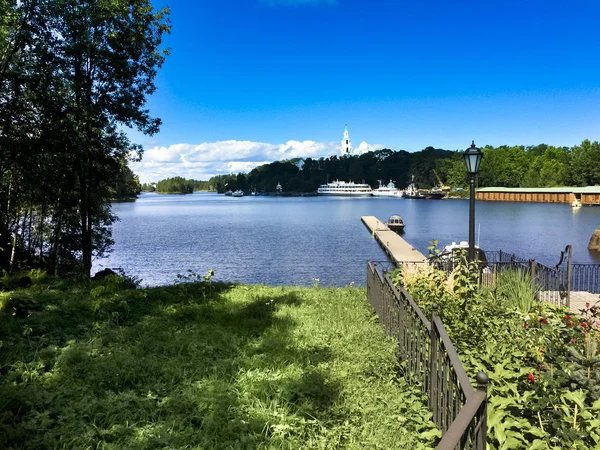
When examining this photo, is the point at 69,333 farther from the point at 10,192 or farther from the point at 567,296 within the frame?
the point at 567,296

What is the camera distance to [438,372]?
3258 millimetres

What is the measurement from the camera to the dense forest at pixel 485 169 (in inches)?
3992

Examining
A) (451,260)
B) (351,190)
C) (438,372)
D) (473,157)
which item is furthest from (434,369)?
(351,190)

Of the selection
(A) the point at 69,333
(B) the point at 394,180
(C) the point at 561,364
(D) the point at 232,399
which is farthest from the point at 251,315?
(B) the point at 394,180

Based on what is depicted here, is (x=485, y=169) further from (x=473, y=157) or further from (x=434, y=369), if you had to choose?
(x=434, y=369)

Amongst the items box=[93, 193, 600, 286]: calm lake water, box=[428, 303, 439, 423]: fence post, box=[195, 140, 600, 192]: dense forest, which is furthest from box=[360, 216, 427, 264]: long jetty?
box=[195, 140, 600, 192]: dense forest

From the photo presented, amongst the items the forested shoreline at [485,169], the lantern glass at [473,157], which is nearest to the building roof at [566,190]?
the forested shoreline at [485,169]

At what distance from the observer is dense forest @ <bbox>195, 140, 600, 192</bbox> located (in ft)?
333

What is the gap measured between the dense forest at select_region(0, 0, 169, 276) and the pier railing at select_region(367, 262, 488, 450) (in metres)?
10.6

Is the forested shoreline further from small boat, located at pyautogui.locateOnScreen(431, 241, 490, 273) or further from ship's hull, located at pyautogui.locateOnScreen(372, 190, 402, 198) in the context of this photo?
small boat, located at pyautogui.locateOnScreen(431, 241, 490, 273)

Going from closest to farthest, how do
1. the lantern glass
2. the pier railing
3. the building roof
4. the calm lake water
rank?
the pier railing, the lantern glass, the calm lake water, the building roof

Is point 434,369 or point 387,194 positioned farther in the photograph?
point 387,194

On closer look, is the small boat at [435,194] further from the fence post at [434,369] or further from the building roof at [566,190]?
the fence post at [434,369]

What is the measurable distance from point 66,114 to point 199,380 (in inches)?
410
